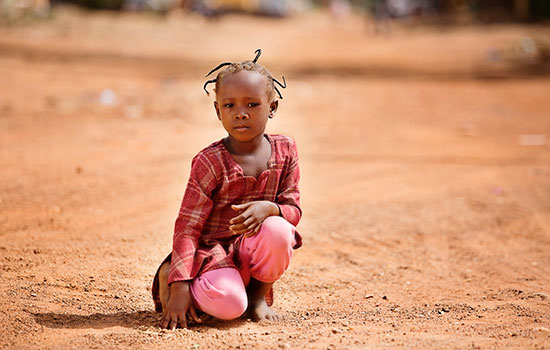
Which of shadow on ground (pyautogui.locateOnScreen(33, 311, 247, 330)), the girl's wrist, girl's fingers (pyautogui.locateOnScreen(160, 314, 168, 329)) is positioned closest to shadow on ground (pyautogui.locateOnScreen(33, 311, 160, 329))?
shadow on ground (pyautogui.locateOnScreen(33, 311, 247, 330))

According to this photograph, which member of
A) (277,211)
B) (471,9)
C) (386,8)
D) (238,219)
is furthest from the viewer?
(471,9)

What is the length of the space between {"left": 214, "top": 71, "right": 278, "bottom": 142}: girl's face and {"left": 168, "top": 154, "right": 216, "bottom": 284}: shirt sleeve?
0.66ft

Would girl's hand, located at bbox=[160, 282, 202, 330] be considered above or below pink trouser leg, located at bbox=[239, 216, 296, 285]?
below

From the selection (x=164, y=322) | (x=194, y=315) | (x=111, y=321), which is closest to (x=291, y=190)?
(x=194, y=315)

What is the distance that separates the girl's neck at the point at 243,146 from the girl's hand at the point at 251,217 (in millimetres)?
238

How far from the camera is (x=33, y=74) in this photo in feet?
36.4

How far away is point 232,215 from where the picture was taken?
9.91ft

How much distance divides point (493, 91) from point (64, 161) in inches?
316

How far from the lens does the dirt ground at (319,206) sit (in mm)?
3020

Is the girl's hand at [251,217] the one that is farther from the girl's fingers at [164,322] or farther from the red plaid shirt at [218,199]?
the girl's fingers at [164,322]

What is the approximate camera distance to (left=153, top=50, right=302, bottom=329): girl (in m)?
2.86

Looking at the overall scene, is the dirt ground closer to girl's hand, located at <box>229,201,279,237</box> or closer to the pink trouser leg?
the pink trouser leg

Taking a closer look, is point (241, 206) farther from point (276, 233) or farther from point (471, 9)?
point (471, 9)

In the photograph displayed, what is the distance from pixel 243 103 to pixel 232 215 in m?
0.51
